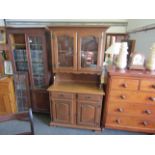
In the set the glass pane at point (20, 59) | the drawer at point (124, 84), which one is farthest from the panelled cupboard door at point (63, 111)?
the glass pane at point (20, 59)

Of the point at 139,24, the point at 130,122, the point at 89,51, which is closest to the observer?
the point at 130,122

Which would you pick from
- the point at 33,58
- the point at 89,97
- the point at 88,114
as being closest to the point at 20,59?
the point at 33,58

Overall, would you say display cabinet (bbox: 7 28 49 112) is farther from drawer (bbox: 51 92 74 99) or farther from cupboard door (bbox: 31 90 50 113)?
drawer (bbox: 51 92 74 99)

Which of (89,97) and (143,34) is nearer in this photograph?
(89,97)

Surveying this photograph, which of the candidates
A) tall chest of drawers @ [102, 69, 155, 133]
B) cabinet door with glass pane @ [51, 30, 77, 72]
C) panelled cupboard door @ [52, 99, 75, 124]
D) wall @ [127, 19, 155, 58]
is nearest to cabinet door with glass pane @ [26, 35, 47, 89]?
cabinet door with glass pane @ [51, 30, 77, 72]

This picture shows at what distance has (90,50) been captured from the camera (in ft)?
6.56

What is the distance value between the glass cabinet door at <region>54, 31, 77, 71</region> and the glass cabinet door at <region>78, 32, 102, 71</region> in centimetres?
10

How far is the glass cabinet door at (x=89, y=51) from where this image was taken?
1.89 metres

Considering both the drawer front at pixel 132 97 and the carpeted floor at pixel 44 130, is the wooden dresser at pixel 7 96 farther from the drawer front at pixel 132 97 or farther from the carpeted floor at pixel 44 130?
the drawer front at pixel 132 97

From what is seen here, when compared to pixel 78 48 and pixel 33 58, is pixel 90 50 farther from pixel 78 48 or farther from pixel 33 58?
pixel 33 58

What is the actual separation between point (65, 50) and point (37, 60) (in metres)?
0.64

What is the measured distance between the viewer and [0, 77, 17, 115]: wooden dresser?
2319 mm

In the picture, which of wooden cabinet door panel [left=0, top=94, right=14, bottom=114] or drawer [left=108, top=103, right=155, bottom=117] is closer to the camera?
drawer [left=108, top=103, right=155, bottom=117]
